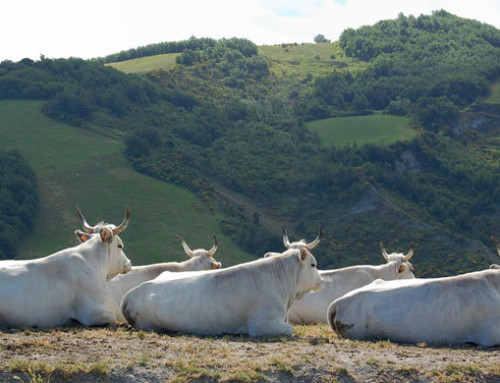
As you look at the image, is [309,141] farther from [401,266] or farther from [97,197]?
[401,266]

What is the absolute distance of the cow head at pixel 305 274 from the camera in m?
19.0

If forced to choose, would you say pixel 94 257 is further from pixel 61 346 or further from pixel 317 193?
pixel 317 193

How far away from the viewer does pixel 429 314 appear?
55.0ft

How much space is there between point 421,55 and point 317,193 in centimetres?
7980

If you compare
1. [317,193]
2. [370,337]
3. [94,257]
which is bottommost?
[317,193]

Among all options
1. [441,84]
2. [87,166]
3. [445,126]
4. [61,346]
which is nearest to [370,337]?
[61,346]

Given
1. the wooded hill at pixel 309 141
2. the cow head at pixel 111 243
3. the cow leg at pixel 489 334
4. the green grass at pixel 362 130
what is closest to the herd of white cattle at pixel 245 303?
the cow leg at pixel 489 334

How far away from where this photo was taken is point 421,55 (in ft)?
588

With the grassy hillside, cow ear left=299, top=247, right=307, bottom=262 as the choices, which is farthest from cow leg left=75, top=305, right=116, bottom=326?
the grassy hillside

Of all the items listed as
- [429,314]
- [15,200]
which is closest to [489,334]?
[429,314]

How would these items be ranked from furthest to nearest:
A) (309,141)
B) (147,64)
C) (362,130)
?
(147,64) < (362,130) < (309,141)

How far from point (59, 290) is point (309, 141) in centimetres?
10734

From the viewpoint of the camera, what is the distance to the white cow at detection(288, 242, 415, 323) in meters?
22.3

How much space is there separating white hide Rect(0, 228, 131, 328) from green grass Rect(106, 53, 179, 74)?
13457 centimetres
